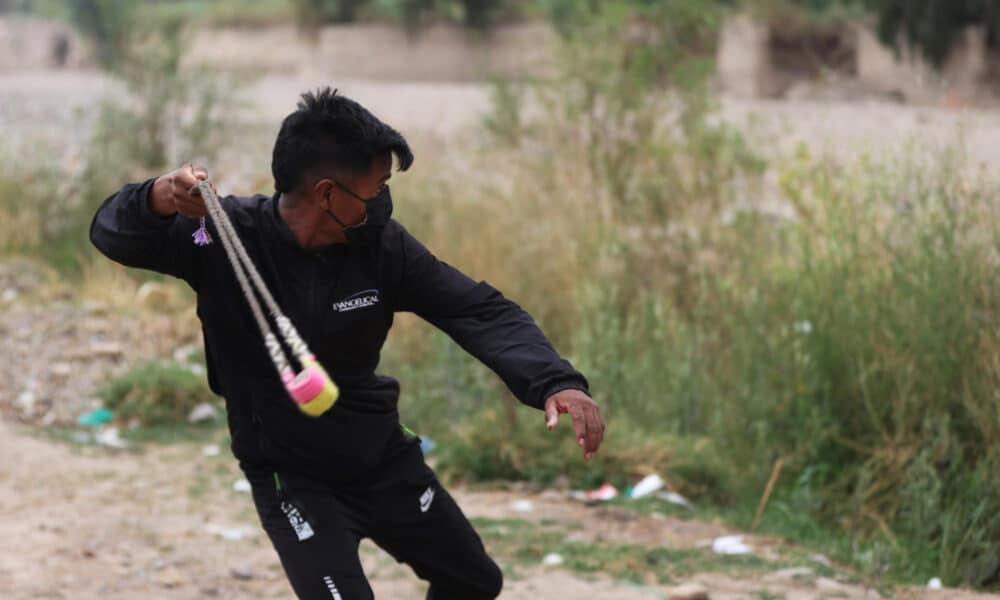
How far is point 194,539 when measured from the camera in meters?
5.95

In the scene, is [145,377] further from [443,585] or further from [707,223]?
[443,585]

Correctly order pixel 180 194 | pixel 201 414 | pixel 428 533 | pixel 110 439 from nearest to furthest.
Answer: pixel 180 194 → pixel 428 533 → pixel 110 439 → pixel 201 414

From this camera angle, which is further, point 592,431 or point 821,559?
point 821,559

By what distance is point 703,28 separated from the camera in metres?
13.6

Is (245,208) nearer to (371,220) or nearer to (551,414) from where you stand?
(371,220)

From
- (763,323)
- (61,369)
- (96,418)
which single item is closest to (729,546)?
(763,323)

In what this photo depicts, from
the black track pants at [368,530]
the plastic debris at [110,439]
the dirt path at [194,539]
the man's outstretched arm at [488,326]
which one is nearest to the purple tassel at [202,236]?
the man's outstretched arm at [488,326]

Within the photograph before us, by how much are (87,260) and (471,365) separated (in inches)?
163

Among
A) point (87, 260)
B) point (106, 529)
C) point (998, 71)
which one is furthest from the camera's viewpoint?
point (998, 71)

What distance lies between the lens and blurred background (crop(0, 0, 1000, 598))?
19.0 ft

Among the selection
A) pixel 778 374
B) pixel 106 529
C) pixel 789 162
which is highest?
pixel 789 162

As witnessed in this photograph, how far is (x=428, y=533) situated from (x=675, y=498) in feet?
9.82

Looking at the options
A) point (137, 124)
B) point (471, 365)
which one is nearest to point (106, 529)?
point (471, 365)

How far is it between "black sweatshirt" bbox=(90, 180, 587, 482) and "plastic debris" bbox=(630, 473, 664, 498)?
3071mm
